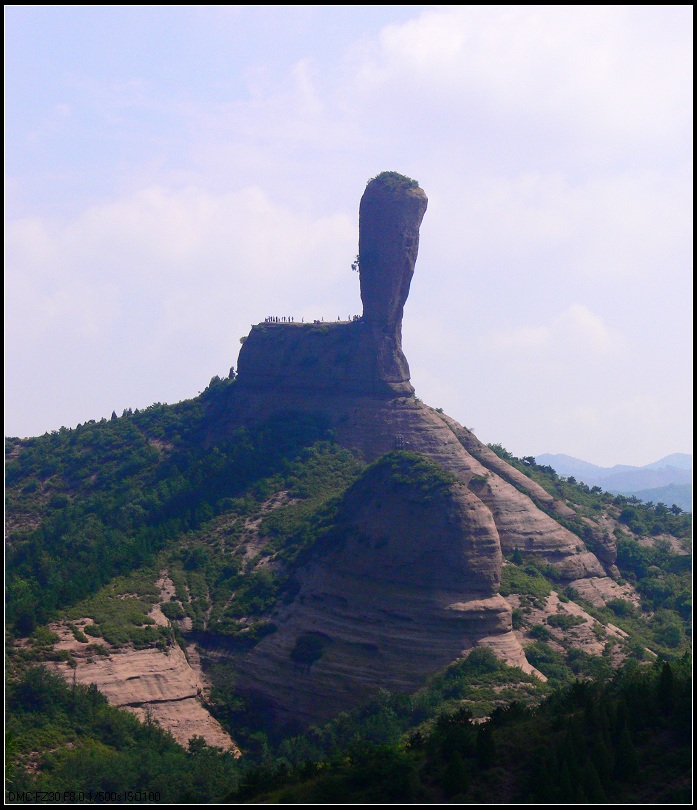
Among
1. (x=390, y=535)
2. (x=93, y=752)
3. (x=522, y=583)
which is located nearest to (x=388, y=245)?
(x=390, y=535)

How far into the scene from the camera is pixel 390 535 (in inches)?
2832

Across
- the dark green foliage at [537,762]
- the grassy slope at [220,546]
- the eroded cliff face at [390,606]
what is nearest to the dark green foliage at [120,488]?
the grassy slope at [220,546]

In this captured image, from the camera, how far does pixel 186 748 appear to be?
66.8 metres

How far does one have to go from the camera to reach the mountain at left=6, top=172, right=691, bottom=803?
55.3m

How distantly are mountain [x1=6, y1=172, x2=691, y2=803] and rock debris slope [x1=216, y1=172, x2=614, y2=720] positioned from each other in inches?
6.7

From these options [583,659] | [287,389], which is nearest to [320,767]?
[583,659]

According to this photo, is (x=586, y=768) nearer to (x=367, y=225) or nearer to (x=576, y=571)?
(x=576, y=571)

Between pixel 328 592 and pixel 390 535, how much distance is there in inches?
229

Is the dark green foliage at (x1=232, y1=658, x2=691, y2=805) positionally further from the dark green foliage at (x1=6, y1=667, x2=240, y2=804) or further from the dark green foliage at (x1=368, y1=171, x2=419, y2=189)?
the dark green foliage at (x1=368, y1=171, x2=419, y2=189)

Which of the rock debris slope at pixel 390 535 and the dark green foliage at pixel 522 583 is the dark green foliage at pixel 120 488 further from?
the dark green foliage at pixel 522 583

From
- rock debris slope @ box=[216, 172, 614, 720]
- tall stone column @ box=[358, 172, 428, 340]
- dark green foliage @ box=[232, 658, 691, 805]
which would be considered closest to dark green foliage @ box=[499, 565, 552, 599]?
rock debris slope @ box=[216, 172, 614, 720]

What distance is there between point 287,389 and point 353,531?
28245 mm

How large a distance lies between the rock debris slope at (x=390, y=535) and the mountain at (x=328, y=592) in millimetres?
171

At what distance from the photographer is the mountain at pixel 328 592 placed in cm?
5534
